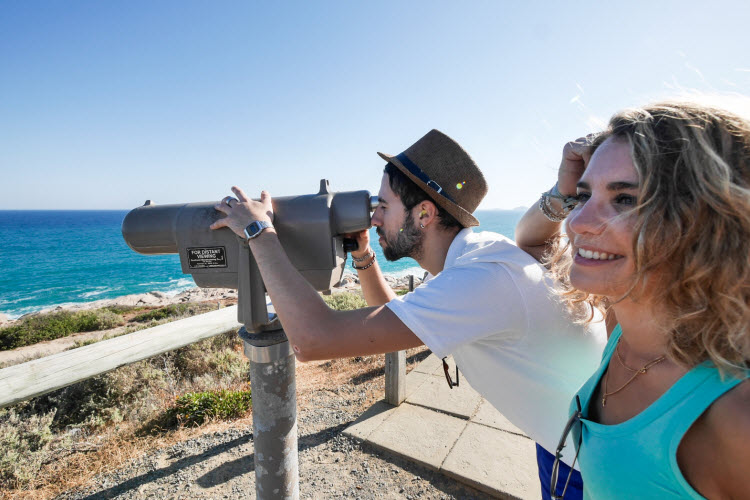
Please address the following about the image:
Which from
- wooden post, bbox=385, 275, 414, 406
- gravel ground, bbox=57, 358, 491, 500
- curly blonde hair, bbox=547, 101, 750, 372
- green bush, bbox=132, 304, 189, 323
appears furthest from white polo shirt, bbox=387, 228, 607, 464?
green bush, bbox=132, 304, 189, 323

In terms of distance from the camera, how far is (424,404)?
11.0 feet

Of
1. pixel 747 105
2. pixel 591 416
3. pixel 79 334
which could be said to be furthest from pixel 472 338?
pixel 79 334

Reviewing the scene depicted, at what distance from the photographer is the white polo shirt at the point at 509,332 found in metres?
1.12

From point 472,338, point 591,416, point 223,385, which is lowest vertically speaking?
point 223,385

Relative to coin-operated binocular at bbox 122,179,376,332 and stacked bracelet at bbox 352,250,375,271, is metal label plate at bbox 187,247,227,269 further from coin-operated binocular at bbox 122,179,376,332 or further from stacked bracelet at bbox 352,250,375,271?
stacked bracelet at bbox 352,250,375,271

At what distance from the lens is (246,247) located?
1.39 m

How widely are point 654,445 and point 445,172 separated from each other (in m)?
1.18

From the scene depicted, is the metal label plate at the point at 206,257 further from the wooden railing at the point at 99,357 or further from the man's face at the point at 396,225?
the wooden railing at the point at 99,357

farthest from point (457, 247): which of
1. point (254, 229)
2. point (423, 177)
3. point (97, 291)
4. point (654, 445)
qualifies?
point (97, 291)

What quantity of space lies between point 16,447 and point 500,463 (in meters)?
3.73

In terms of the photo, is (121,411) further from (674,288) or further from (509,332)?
(674,288)

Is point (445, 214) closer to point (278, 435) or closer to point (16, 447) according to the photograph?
point (278, 435)

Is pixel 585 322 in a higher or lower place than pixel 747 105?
lower

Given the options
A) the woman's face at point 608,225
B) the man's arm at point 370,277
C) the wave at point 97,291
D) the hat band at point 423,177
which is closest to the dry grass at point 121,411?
the man's arm at point 370,277
